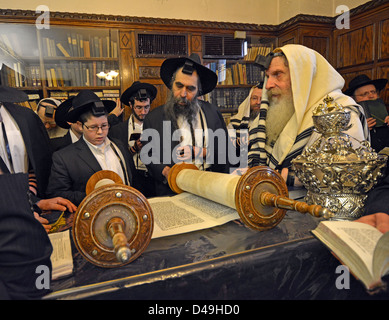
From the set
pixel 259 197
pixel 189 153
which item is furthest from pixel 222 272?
pixel 189 153

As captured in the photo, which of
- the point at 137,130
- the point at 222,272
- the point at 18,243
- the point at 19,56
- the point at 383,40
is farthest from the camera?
the point at 19,56

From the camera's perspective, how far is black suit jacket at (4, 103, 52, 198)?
7.57 ft

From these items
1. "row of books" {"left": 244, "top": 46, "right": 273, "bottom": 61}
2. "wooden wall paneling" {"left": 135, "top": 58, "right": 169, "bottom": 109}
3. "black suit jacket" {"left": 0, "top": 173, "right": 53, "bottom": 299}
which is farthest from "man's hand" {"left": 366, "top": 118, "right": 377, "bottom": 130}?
"black suit jacket" {"left": 0, "top": 173, "right": 53, "bottom": 299}

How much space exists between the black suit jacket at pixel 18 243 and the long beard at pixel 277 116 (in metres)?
1.83

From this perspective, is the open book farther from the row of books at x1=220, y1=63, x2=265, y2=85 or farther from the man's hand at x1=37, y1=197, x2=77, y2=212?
the row of books at x1=220, y1=63, x2=265, y2=85

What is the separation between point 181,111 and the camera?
3.17 meters

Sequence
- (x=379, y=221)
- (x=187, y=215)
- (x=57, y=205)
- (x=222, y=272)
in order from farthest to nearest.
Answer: (x=57, y=205) → (x=187, y=215) → (x=379, y=221) → (x=222, y=272)

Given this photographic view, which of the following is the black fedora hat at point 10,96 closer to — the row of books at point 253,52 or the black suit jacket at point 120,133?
the black suit jacket at point 120,133

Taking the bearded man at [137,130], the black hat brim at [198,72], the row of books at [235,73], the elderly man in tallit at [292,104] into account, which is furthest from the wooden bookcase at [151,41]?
the elderly man in tallit at [292,104]

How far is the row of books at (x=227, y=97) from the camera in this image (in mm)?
6082

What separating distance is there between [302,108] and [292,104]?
0.24 m

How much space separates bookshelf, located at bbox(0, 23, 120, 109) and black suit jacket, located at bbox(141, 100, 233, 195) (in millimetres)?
2468

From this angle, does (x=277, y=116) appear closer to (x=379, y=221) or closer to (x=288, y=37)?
(x=379, y=221)

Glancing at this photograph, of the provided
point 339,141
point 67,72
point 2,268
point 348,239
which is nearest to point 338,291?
point 348,239
